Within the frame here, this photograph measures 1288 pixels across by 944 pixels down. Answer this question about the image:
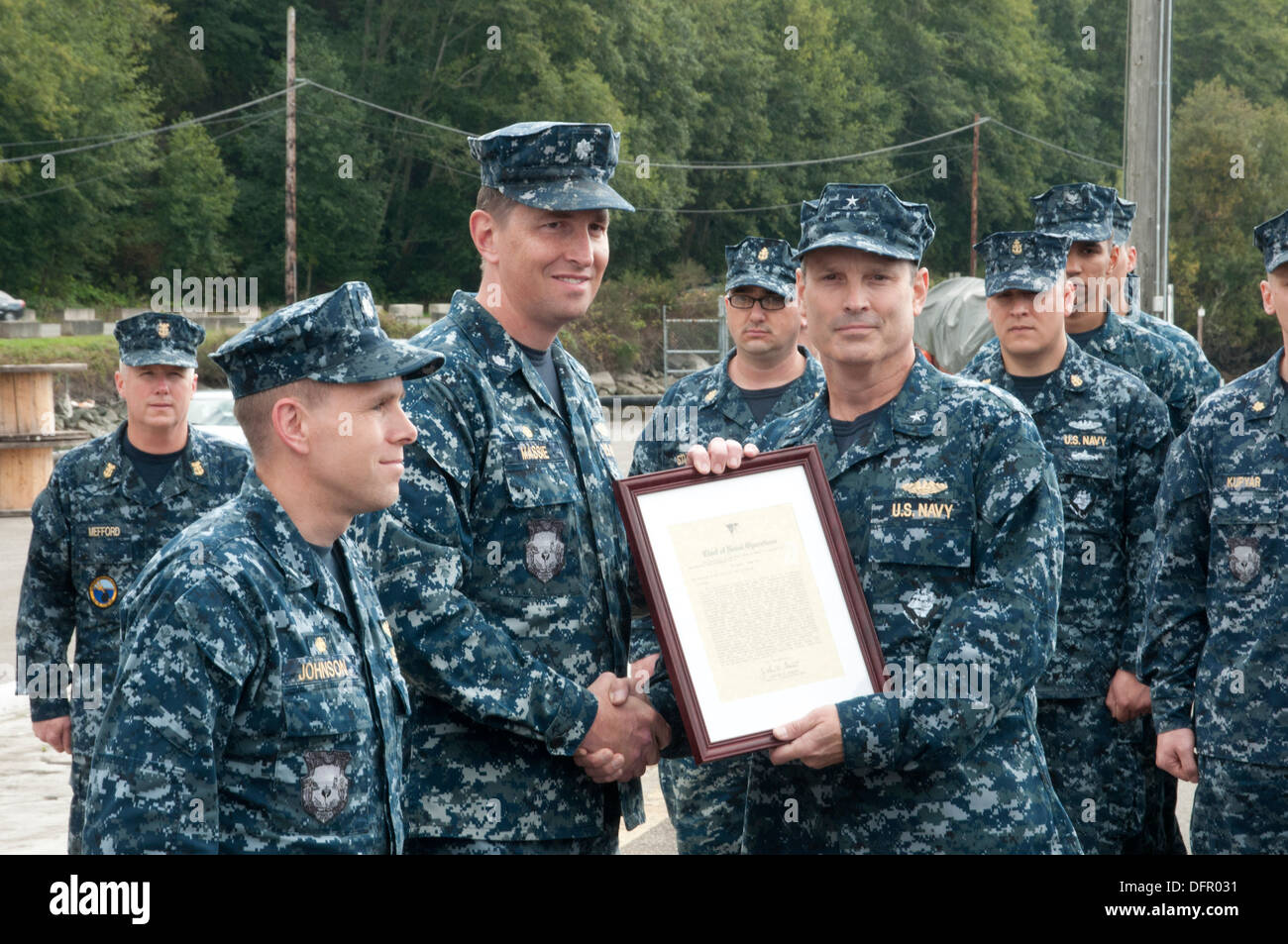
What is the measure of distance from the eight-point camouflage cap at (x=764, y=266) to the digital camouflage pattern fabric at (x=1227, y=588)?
2622mm

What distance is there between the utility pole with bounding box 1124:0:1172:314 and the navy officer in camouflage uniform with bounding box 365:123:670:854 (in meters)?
7.93

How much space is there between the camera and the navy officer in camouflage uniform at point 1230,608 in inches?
161

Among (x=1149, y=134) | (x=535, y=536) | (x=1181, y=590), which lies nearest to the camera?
(x=535, y=536)

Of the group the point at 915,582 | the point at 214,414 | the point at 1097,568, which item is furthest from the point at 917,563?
the point at 214,414

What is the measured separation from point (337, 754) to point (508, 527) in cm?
97

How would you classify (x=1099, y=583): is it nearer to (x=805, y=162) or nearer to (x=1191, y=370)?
(x=1191, y=370)

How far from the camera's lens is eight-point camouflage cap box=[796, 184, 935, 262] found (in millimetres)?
3475

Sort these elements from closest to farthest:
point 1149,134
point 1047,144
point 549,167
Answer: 1. point 549,167
2. point 1149,134
3. point 1047,144

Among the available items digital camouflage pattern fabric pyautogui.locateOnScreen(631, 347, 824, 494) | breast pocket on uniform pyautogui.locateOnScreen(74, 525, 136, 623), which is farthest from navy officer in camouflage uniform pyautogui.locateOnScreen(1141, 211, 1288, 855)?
breast pocket on uniform pyautogui.locateOnScreen(74, 525, 136, 623)

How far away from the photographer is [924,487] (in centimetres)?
340

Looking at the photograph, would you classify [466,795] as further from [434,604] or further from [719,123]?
[719,123]

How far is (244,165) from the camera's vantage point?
54.1 meters

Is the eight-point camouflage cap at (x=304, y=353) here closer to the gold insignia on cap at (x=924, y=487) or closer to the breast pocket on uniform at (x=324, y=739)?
the breast pocket on uniform at (x=324, y=739)

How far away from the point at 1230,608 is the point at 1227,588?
60 mm
